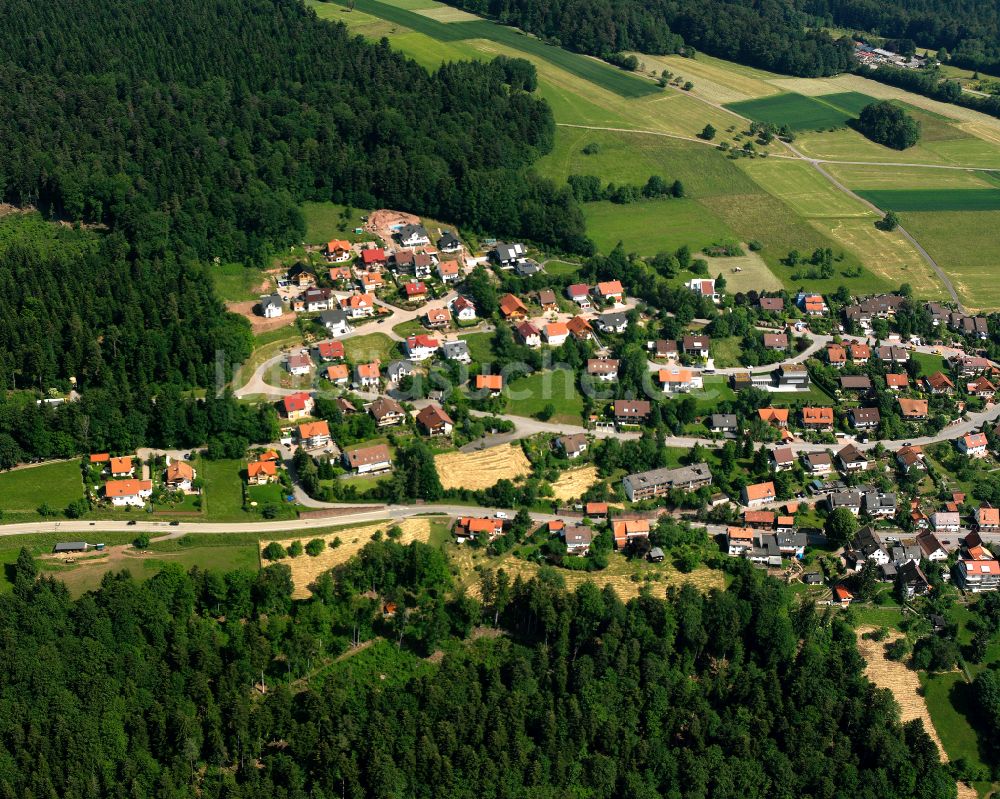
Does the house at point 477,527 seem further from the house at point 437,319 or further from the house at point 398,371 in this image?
the house at point 437,319

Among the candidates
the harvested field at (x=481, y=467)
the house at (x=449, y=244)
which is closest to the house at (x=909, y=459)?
the harvested field at (x=481, y=467)

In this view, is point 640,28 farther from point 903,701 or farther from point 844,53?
point 903,701

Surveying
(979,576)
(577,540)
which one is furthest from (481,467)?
(979,576)

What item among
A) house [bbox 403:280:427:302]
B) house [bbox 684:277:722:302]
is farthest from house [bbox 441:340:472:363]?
house [bbox 684:277:722:302]

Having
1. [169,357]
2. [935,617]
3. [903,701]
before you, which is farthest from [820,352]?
[169,357]

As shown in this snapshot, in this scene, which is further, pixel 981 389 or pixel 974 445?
pixel 981 389

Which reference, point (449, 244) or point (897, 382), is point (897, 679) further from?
point (449, 244)
